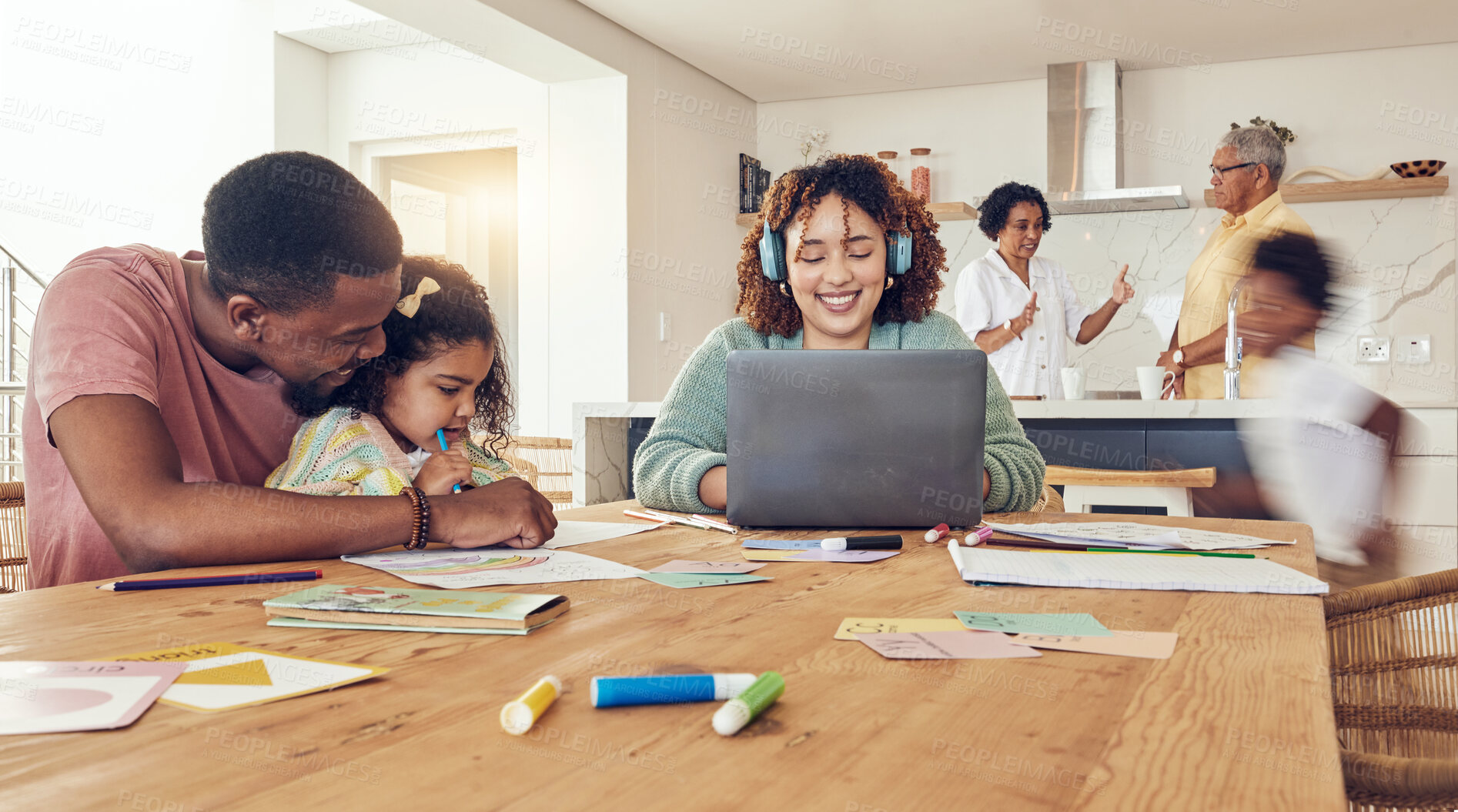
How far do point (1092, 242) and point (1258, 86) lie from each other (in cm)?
92

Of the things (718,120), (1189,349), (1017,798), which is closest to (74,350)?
(1017,798)

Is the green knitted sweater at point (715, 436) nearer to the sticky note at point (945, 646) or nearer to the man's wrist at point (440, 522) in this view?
the man's wrist at point (440, 522)

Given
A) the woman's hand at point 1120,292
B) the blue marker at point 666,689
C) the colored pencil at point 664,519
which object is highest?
the woman's hand at point 1120,292

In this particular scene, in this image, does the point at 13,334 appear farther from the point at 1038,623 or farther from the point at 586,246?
the point at 1038,623

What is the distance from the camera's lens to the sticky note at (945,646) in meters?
0.64

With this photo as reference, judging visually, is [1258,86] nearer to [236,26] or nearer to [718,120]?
[718,120]

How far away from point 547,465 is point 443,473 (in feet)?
9.01

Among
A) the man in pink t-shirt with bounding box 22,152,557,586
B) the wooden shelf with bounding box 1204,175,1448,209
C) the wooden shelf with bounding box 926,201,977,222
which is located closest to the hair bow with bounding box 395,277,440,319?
the man in pink t-shirt with bounding box 22,152,557,586

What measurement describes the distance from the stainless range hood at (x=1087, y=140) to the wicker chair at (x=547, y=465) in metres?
2.40

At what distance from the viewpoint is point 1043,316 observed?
3998mm

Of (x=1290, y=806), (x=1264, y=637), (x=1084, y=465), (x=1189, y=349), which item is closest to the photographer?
(x=1290, y=806)

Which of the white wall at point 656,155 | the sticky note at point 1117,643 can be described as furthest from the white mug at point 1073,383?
the sticky note at point 1117,643

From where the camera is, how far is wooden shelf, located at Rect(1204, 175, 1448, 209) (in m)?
4.17

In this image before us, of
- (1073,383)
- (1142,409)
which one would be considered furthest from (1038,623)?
(1073,383)
